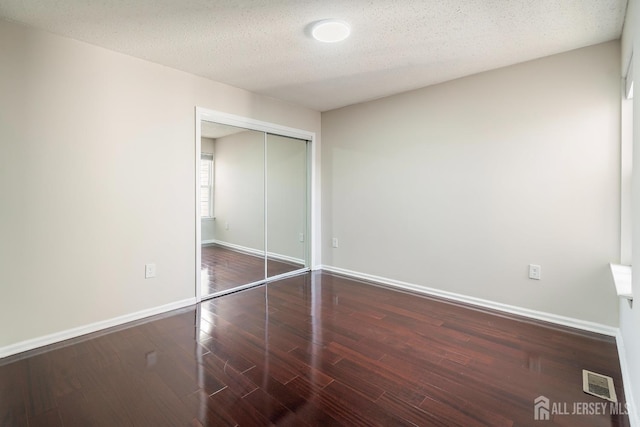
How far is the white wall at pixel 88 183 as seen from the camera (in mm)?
2148

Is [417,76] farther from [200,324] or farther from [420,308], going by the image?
[200,324]

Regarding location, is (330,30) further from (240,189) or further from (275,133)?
(240,189)

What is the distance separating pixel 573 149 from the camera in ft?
8.26

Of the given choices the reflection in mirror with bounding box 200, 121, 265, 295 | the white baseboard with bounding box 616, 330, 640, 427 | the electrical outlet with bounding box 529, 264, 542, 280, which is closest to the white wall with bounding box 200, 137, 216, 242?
the reflection in mirror with bounding box 200, 121, 265, 295

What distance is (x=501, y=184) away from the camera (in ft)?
9.50

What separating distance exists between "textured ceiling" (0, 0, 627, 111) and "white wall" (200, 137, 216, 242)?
0.68 meters

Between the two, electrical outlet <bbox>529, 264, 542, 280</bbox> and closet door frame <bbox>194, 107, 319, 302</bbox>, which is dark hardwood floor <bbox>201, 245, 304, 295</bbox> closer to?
closet door frame <bbox>194, 107, 319, 302</bbox>

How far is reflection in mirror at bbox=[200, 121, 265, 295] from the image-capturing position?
3369 millimetres

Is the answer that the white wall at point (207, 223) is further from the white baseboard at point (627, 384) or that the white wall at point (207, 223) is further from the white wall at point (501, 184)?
the white baseboard at point (627, 384)

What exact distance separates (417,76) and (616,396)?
9.40 feet

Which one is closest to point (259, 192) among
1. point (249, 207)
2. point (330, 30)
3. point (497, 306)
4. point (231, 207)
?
point (249, 207)

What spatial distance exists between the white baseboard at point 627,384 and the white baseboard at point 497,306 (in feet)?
0.49

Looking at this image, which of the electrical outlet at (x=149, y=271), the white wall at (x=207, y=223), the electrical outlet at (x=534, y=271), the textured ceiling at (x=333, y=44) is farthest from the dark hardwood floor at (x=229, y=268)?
the electrical outlet at (x=534, y=271)

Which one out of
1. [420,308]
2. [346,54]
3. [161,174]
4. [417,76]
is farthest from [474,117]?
[161,174]
